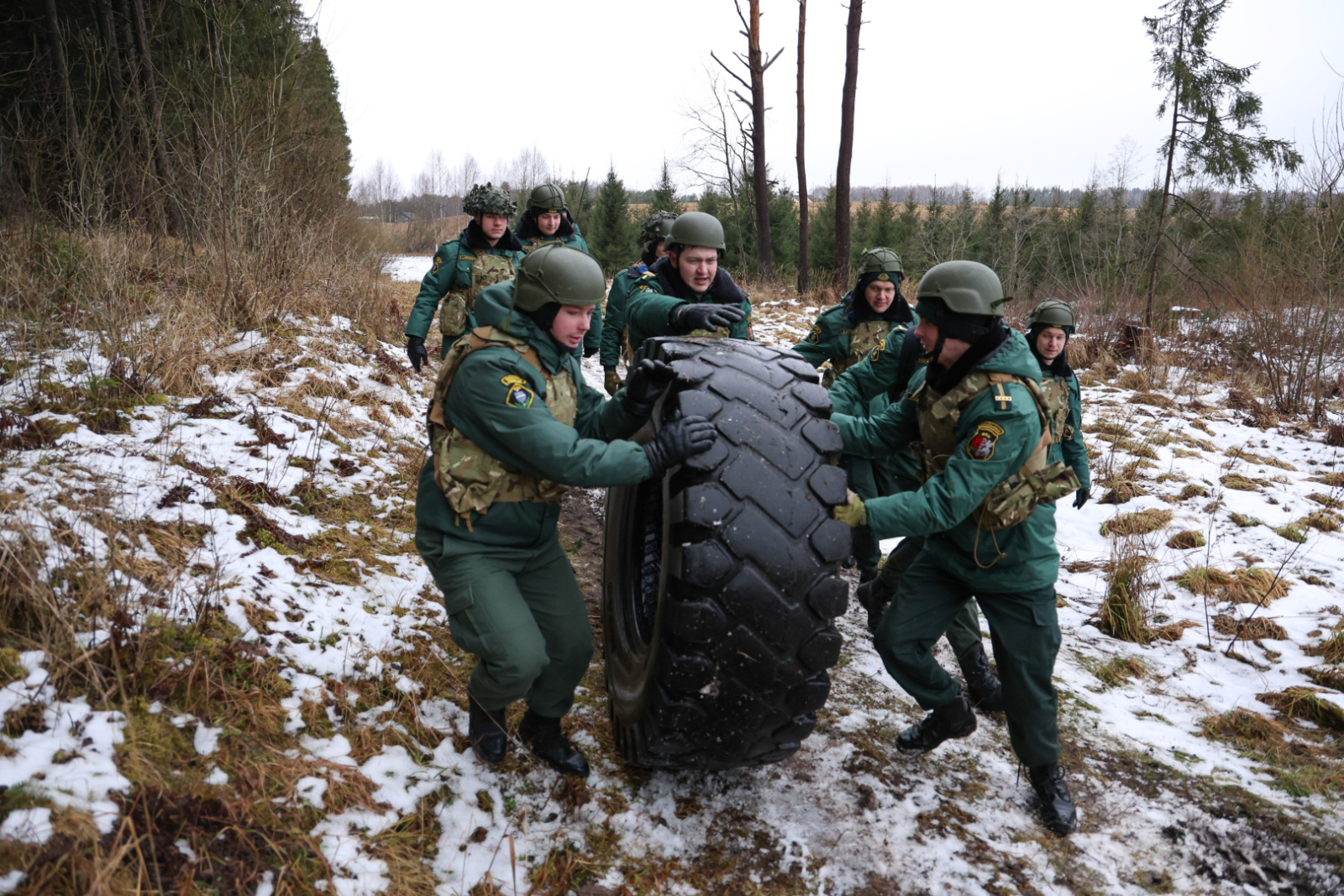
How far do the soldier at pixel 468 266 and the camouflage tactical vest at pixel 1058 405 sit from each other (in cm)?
415

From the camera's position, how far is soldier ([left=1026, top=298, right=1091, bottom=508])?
4270mm

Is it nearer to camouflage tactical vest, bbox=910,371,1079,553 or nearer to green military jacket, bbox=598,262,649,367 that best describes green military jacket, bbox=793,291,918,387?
green military jacket, bbox=598,262,649,367

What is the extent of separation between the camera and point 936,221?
28.2 meters

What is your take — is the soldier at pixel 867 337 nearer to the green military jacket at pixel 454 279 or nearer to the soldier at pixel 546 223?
the soldier at pixel 546 223

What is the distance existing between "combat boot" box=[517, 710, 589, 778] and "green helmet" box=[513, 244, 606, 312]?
5.15 feet

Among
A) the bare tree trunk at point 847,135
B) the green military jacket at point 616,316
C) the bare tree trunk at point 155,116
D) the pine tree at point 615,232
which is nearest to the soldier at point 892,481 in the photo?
the green military jacket at point 616,316

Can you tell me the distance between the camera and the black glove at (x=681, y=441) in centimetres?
213

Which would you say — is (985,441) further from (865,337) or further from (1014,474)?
(865,337)

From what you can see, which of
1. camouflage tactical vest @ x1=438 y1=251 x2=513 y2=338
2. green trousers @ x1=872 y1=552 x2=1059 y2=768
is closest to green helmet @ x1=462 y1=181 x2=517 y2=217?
camouflage tactical vest @ x1=438 y1=251 x2=513 y2=338

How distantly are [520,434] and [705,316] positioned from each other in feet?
4.27

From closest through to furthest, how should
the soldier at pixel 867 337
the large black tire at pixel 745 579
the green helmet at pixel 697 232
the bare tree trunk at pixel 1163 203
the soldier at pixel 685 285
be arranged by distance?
the large black tire at pixel 745 579, the soldier at pixel 685 285, the green helmet at pixel 697 232, the soldier at pixel 867 337, the bare tree trunk at pixel 1163 203

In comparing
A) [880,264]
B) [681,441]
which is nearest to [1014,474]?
[681,441]

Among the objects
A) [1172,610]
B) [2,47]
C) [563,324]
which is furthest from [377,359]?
[2,47]

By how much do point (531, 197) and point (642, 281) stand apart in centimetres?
275
